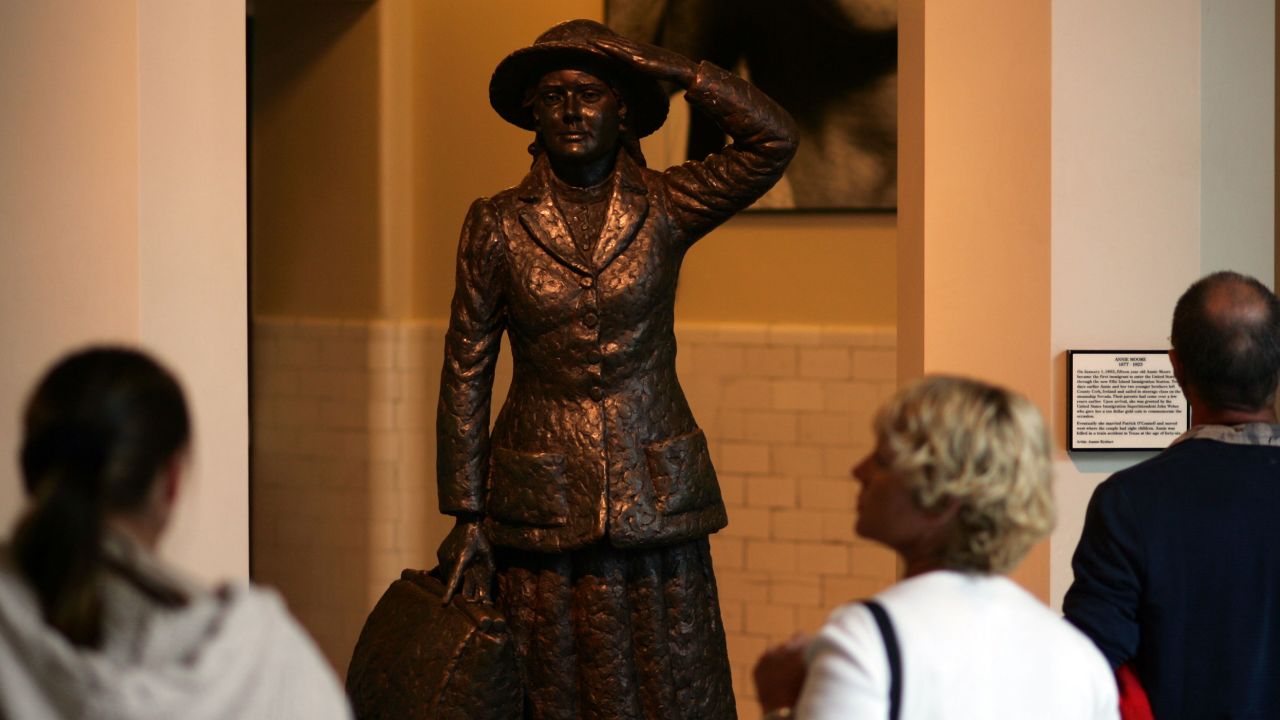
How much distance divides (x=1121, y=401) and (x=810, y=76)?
2.41 meters

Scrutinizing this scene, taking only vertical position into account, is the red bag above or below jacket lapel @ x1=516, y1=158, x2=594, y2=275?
below

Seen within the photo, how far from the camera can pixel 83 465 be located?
5.16ft

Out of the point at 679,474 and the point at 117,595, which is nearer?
the point at 117,595

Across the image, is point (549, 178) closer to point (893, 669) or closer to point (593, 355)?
point (593, 355)

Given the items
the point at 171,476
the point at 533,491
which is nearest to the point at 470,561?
the point at 533,491

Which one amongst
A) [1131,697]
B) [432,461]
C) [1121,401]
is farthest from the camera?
[432,461]

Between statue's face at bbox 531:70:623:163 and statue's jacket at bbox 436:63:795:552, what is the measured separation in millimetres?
116

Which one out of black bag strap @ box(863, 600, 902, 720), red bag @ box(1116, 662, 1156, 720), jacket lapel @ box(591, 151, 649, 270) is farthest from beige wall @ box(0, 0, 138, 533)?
black bag strap @ box(863, 600, 902, 720)

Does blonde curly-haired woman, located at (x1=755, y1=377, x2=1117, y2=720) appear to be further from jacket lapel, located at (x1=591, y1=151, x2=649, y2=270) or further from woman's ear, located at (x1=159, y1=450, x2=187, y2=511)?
jacket lapel, located at (x1=591, y1=151, x2=649, y2=270)

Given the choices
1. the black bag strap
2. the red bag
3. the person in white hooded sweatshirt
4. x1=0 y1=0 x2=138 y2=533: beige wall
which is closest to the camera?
the person in white hooded sweatshirt

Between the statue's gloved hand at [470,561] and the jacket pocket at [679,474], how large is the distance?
0.44 m

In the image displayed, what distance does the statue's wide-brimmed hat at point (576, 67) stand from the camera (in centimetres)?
363

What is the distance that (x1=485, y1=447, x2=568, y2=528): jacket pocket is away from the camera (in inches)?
141

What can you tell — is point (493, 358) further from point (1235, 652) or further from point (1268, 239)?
point (1268, 239)
